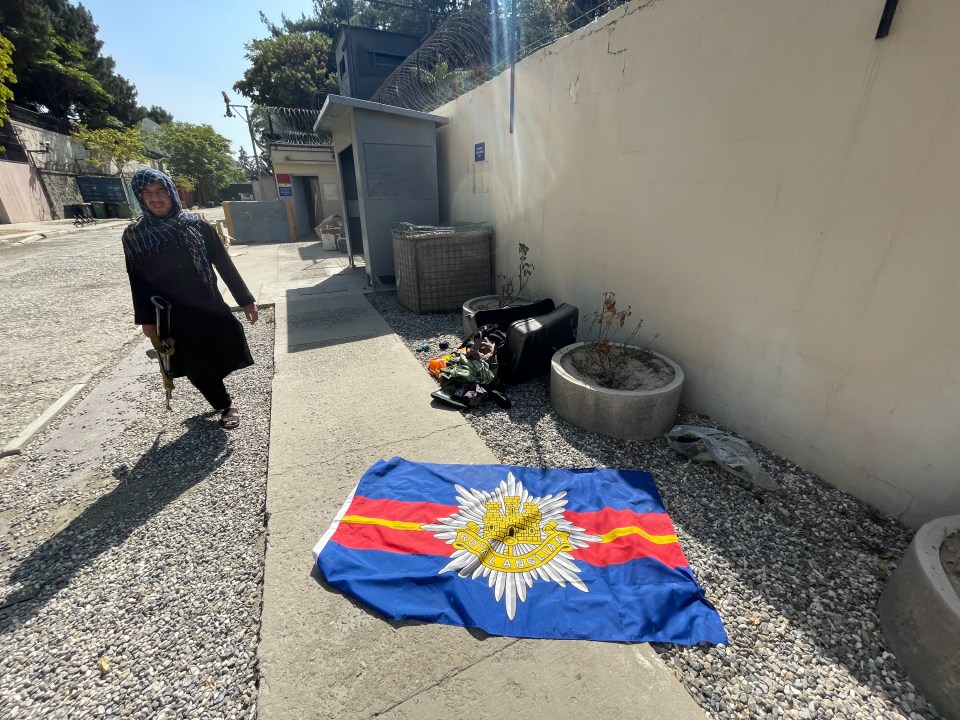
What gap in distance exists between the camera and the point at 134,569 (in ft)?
6.36

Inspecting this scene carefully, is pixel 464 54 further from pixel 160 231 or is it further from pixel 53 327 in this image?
pixel 53 327

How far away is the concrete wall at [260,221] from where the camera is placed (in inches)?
543

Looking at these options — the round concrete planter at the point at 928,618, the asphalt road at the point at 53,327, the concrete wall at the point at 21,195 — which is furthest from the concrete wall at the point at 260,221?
the concrete wall at the point at 21,195

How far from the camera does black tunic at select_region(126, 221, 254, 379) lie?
8.48ft

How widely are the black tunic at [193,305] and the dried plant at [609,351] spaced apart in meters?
2.67

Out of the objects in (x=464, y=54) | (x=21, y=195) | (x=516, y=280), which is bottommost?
(x=516, y=280)

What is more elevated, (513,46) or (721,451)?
(513,46)

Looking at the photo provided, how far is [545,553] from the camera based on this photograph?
1986mm

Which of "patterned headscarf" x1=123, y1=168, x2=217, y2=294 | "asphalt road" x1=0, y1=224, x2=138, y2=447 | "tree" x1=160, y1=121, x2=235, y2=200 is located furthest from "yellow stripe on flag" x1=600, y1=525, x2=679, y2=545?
"tree" x1=160, y1=121, x2=235, y2=200

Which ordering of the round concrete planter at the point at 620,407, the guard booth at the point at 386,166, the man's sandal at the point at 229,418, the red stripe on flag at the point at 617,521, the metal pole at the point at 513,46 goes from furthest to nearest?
the guard booth at the point at 386,166 → the metal pole at the point at 513,46 → the man's sandal at the point at 229,418 → the round concrete planter at the point at 620,407 → the red stripe on flag at the point at 617,521

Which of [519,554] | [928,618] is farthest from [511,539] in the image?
[928,618]

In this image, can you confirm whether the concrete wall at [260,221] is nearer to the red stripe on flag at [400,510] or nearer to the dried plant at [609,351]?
the dried plant at [609,351]

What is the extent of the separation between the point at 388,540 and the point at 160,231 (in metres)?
2.39

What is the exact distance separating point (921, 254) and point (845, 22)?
123cm
